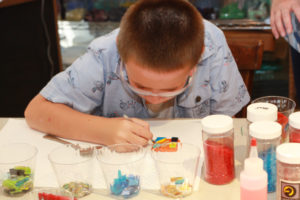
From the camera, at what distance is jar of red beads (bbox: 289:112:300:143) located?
965 mm

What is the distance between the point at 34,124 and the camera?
1.34 metres

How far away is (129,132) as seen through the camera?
1222mm

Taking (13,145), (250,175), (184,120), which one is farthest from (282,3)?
(13,145)

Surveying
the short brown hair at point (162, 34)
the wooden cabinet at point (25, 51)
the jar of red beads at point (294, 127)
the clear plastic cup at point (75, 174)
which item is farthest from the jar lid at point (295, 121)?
the wooden cabinet at point (25, 51)

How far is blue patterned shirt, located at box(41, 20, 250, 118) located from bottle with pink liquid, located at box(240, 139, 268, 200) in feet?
1.98

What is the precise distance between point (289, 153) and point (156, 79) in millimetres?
409

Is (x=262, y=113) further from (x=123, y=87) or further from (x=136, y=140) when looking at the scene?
(x=123, y=87)

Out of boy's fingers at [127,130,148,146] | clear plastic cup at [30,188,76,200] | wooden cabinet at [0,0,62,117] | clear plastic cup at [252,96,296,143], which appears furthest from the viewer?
wooden cabinet at [0,0,62,117]

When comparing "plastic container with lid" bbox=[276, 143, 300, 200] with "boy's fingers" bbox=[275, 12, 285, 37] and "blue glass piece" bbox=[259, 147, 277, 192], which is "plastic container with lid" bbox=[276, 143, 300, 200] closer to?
"blue glass piece" bbox=[259, 147, 277, 192]

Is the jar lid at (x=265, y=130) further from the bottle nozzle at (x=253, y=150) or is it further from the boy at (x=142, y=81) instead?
the boy at (x=142, y=81)

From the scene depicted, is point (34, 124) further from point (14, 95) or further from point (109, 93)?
point (14, 95)

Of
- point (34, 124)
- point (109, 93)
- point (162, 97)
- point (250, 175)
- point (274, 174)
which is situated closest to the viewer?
point (250, 175)

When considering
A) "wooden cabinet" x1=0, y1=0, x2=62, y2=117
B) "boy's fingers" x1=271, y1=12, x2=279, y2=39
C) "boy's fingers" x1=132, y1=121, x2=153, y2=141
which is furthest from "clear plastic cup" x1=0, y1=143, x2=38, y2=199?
"wooden cabinet" x1=0, y1=0, x2=62, y2=117

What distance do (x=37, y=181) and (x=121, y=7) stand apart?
209 cm
